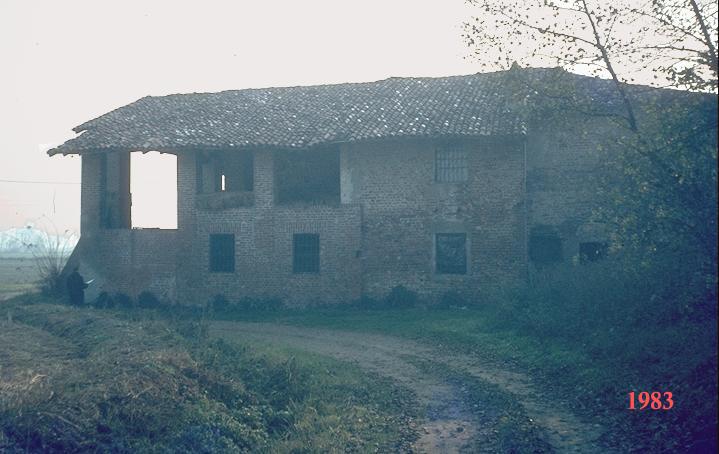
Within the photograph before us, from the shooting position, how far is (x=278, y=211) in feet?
64.3

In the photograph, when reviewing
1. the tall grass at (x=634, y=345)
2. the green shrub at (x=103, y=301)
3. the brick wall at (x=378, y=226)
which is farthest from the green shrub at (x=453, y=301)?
the green shrub at (x=103, y=301)

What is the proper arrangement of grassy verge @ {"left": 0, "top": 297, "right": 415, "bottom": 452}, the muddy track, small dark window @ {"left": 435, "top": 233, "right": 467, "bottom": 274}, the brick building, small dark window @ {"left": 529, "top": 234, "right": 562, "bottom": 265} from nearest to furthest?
grassy verge @ {"left": 0, "top": 297, "right": 415, "bottom": 452}
the muddy track
the brick building
small dark window @ {"left": 529, "top": 234, "right": 562, "bottom": 265}
small dark window @ {"left": 435, "top": 233, "right": 467, "bottom": 274}

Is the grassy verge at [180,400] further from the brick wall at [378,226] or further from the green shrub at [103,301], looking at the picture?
the green shrub at [103,301]

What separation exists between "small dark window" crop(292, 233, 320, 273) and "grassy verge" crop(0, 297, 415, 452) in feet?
27.7

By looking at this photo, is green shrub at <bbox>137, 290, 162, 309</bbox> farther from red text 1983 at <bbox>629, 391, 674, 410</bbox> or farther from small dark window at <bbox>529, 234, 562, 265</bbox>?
red text 1983 at <bbox>629, 391, 674, 410</bbox>

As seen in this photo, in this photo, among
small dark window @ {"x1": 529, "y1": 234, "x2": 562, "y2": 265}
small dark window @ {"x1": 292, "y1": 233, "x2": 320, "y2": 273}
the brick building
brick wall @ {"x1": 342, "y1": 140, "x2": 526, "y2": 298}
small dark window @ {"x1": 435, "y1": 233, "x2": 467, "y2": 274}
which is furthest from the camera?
small dark window @ {"x1": 292, "y1": 233, "x2": 320, "y2": 273}

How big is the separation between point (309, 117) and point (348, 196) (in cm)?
357

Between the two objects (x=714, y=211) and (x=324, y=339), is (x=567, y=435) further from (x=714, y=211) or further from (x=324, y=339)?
(x=324, y=339)

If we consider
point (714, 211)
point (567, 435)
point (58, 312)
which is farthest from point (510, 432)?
point (58, 312)

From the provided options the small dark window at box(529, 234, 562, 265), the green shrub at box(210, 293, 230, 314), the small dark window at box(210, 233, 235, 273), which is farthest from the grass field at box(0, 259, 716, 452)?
the small dark window at box(210, 233, 235, 273)

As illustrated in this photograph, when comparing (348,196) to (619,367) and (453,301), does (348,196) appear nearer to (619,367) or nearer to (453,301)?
(453,301)

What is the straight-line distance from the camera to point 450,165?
61.0 feet

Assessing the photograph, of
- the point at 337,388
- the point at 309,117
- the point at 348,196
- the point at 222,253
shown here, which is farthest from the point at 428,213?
the point at 337,388

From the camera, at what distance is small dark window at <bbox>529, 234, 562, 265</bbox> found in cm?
1808
